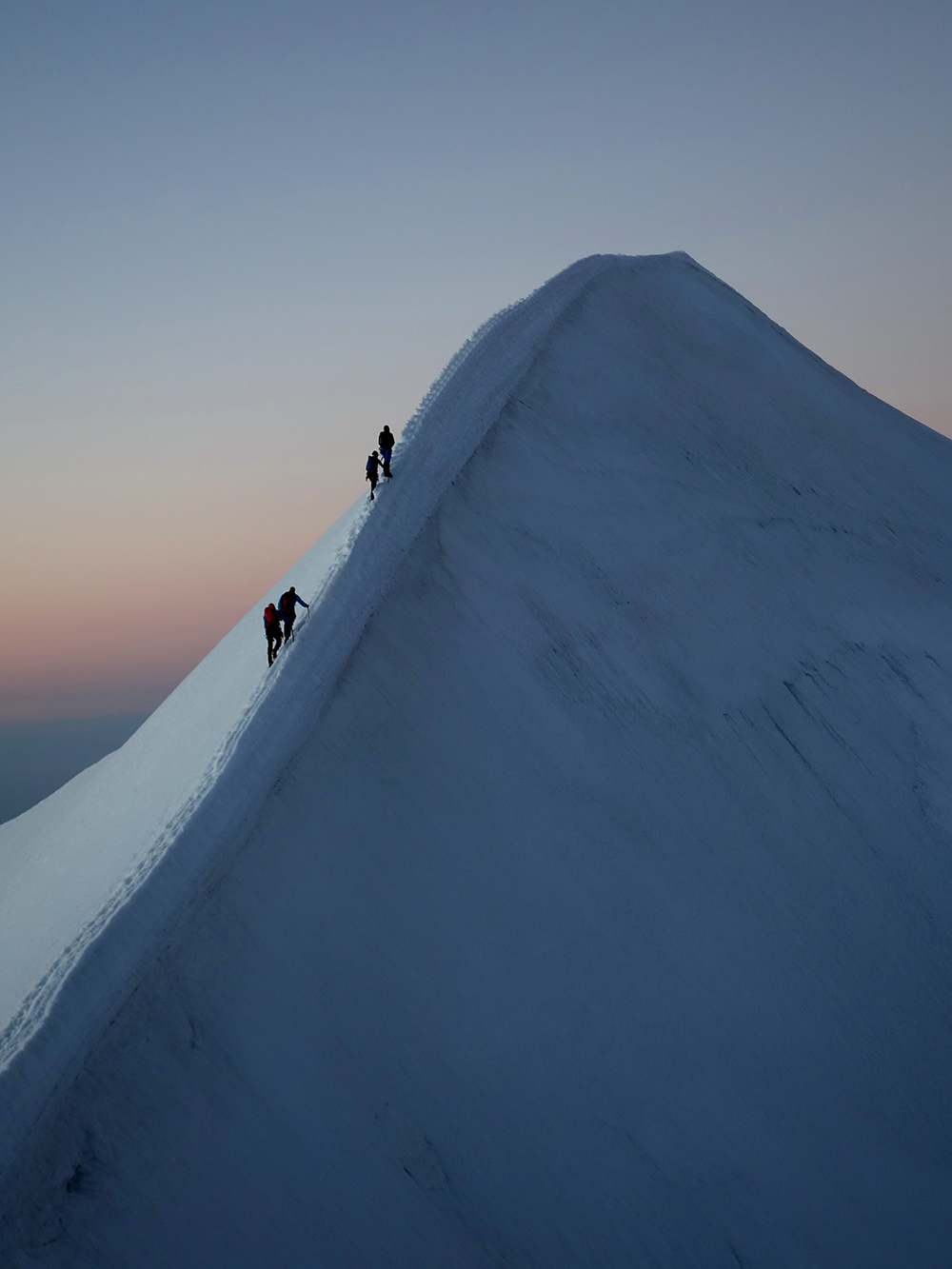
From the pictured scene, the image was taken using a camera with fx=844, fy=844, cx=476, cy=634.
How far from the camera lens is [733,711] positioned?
8.80m

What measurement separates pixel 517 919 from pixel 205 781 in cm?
272

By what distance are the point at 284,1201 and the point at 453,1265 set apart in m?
1.18

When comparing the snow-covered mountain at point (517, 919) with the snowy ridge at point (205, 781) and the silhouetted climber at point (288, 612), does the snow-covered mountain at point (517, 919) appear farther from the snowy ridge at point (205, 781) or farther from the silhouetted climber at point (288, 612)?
the silhouetted climber at point (288, 612)

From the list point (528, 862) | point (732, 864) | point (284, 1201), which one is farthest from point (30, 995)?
point (732, 864)

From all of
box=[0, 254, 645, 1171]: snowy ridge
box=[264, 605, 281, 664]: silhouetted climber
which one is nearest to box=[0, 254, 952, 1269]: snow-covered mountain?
box=[0, 254, 645, 1171]: snowy ridge

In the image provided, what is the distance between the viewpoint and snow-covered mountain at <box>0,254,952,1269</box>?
5438 millimetres

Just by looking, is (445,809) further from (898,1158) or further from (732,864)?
(898,1158)

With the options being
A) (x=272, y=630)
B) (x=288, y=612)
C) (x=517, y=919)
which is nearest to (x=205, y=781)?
(x=272, y=630)

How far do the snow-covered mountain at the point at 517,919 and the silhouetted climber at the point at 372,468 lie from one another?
194 mm

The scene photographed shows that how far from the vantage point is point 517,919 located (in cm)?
675

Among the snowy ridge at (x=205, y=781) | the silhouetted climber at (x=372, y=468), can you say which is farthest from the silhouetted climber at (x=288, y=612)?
the silhouetted climber at (x=372, y=468)

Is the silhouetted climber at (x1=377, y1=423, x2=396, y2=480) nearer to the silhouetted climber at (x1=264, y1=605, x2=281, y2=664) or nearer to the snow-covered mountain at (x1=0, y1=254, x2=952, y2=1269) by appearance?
the snow-covered mountain at (x1=0, y1=254, x2=952, y2=1269)

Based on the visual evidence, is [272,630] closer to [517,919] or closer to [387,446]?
[387,446]

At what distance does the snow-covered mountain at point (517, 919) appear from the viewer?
544 cm
